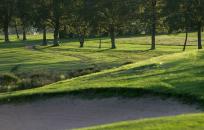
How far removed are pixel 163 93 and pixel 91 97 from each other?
12.2ft

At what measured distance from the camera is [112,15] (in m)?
88.5

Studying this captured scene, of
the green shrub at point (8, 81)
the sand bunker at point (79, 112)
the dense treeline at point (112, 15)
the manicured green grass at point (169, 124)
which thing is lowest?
the green shrub at point (8, 81)

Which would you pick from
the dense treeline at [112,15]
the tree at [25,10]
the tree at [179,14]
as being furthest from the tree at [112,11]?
the tree at [25,10]

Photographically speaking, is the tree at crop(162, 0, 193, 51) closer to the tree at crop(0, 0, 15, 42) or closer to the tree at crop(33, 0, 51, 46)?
the tree at crop(33, 0, 51, 46)

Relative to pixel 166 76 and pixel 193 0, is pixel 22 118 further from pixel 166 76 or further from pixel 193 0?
pixel 193 0

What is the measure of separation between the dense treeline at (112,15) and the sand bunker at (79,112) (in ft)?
168

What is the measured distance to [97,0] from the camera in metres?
87.5

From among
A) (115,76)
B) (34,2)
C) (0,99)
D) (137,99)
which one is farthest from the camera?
(34,2)

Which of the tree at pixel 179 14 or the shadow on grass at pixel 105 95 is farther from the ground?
the tree at pixel 179 14

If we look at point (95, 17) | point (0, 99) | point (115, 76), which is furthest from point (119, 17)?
point (0, 99)

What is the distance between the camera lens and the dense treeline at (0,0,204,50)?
75.8 m

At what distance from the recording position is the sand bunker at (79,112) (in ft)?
71.4

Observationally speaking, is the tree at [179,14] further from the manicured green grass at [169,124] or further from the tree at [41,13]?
the manicured green grass at [169,124]

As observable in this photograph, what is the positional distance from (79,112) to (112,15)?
216ft
